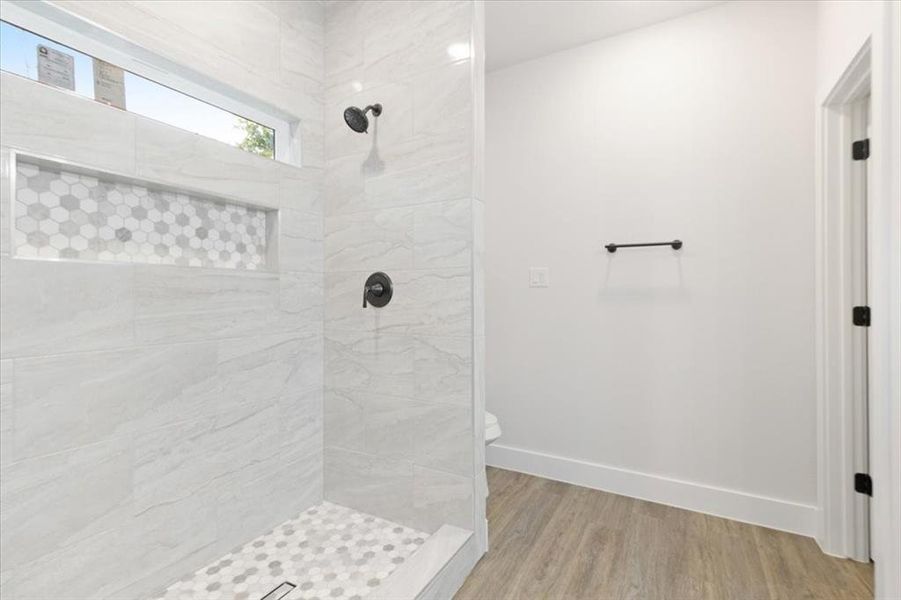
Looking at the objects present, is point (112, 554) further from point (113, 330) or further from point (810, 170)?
point (810, 170)

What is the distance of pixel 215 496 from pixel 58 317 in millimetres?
800

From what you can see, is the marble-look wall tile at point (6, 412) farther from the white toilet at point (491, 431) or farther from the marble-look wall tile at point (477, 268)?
the white toilet at point (491, 431)

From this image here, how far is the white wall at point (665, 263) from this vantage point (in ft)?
6.25

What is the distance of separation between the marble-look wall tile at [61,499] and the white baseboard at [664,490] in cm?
200

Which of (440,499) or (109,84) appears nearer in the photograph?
(109,84)

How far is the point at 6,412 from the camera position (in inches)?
39.8

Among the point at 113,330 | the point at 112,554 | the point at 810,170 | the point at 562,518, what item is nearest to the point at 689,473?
the point at 562,518

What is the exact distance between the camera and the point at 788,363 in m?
1.90

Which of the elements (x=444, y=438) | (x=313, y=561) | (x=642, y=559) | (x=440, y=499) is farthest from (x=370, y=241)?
(x=642, y=559)

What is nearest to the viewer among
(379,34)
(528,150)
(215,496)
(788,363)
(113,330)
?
(113,330)

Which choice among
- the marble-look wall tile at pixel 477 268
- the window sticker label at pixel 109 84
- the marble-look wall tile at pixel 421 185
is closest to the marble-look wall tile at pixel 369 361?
the marble-look wall tile at pixel 477 268

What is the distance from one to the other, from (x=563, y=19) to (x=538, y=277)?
1.44 m

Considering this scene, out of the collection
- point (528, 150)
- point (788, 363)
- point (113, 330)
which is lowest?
point (788, 363)

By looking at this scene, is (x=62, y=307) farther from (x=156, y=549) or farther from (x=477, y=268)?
(x=477, y=268)
